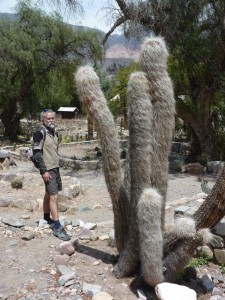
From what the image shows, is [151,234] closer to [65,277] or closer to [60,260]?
[65,277]

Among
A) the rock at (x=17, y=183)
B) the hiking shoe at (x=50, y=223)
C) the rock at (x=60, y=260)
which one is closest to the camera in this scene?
the rock at (x=60, y=260)

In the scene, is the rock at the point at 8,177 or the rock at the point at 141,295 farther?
the rock at the point at 8,177

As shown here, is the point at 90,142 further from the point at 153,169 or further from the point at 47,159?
the point at 153,169

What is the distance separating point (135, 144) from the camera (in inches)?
172


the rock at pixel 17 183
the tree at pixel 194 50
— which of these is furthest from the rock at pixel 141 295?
the tree at pixel 194 50

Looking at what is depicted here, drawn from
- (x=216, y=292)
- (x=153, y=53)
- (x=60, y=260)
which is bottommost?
(x=216, y=292)

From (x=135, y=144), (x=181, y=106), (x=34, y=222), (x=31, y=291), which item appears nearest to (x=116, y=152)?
(x=135, y=144)

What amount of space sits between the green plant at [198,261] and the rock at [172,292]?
1.11 metres

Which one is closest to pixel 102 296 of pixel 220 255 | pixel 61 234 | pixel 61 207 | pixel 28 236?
pixel 61 234

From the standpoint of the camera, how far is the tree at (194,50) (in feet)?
41.0

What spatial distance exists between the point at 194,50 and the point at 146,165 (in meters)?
9.16

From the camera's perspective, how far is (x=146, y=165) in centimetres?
435

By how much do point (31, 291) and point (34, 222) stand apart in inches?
77.0

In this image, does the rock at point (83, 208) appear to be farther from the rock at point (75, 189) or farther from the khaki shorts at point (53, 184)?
the khaki shorts at point (53, 184)
